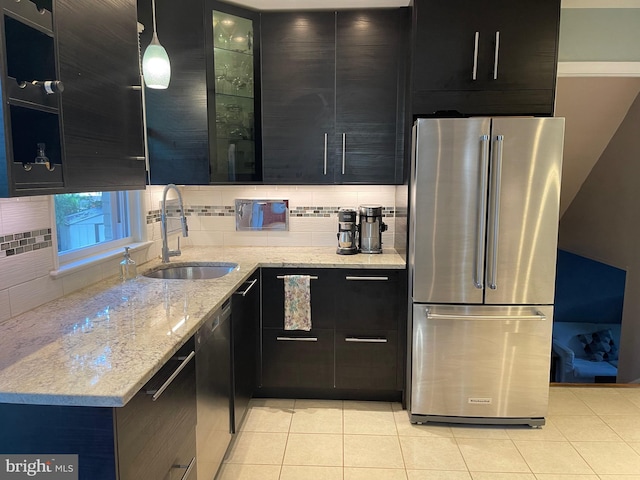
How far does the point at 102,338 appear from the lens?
1.43 m

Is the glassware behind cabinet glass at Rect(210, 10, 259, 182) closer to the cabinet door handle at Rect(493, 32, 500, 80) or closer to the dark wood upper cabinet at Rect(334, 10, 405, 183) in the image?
the dark wood upper cabinet at Rect(334, 10, 405, 183)

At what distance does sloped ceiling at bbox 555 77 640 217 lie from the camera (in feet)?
11.0

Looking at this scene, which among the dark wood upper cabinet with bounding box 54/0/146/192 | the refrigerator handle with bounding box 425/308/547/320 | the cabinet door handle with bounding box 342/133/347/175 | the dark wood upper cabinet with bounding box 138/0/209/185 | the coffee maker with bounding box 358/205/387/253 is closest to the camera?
the dark wood upper cabinet with bounding box 54/0/146/192

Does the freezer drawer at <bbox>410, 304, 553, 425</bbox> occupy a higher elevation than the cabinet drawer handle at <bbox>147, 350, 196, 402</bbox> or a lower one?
lower

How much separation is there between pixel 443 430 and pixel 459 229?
120cm

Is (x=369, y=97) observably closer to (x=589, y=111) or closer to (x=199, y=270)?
(x=199, y=270)

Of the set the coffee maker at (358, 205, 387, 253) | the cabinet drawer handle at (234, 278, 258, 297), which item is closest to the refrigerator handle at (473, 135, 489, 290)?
the coffee maker at (358, 205, 387, 253)

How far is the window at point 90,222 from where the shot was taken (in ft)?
6.97

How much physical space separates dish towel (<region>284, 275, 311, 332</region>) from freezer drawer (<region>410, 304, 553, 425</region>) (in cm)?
67

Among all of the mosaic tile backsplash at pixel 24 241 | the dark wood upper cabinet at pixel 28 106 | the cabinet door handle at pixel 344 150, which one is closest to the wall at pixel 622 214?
the cabinet door handle at pixel 344 150

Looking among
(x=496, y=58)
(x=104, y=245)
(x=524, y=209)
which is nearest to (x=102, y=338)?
(x=104, y=245)

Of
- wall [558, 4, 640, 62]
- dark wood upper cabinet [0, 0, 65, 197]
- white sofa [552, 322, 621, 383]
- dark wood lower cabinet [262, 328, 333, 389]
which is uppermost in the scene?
wall [558, 4, 640, 62]

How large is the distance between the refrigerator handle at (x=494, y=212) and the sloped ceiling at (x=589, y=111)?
1411 millimetres

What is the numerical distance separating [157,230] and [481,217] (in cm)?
203
